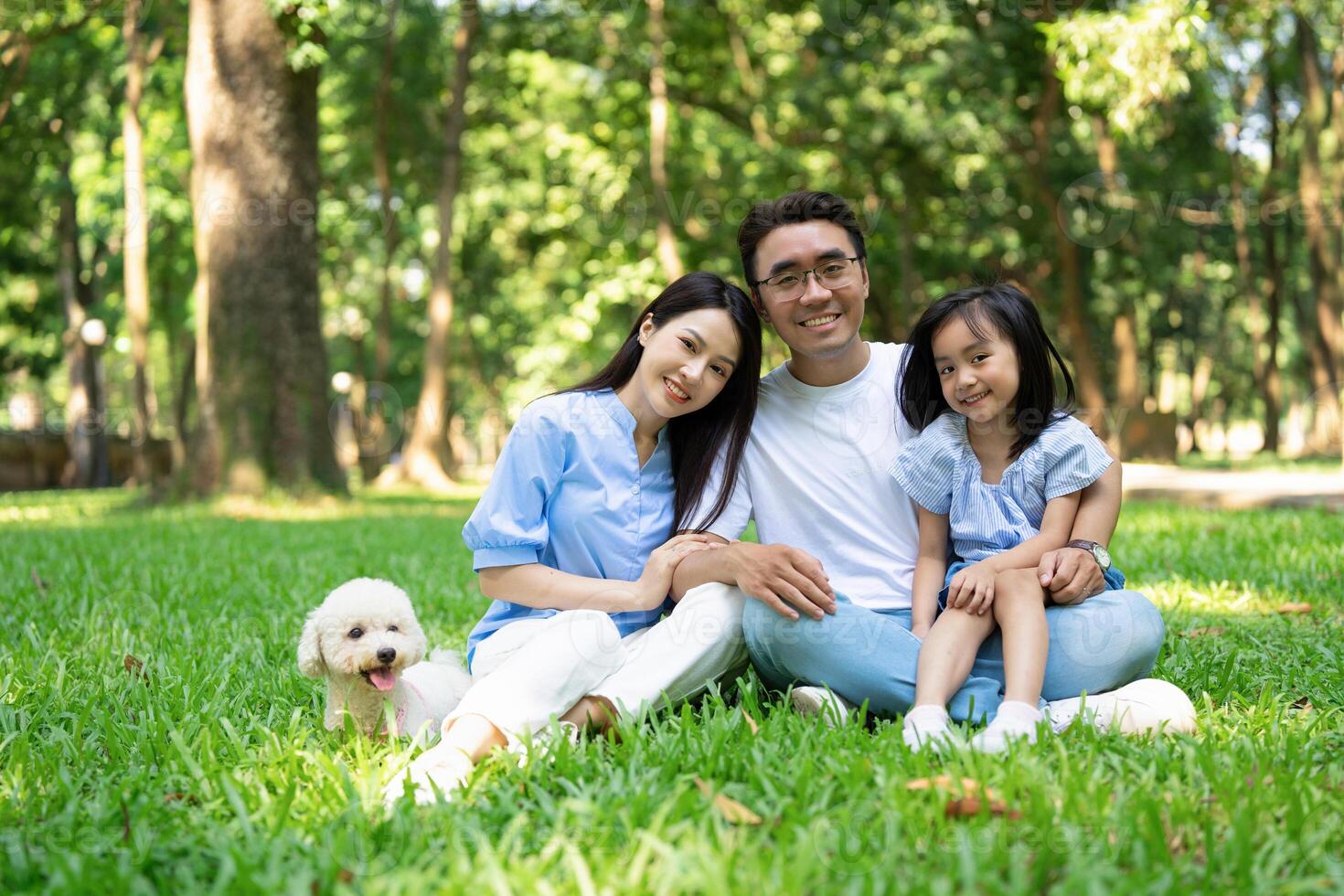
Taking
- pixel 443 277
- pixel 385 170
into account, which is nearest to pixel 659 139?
pixel 443 277

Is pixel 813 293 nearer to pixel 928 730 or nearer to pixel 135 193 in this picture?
pixel 928 730

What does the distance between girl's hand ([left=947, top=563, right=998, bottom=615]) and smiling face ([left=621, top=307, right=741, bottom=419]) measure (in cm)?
82

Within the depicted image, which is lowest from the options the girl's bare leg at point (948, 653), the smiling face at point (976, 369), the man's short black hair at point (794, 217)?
the girl's bare leg at point (948, 653)

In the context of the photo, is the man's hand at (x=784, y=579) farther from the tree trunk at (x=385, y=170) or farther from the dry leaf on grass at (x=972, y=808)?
the tree trunk at (x=385, y=170)

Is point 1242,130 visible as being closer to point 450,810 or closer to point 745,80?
point 745,80

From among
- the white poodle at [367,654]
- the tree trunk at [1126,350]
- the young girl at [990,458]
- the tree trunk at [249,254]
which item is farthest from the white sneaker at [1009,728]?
the tree trunk at [1126,350]

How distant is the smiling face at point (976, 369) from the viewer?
321 cm

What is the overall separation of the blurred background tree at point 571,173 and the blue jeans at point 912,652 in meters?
8.53

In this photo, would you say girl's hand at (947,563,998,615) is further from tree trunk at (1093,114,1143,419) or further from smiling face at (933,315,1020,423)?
tree trunk at (1093,114,1143,419)

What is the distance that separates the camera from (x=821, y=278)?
11.1 ft

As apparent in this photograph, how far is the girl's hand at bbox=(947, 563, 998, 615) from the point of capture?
9.73 feet

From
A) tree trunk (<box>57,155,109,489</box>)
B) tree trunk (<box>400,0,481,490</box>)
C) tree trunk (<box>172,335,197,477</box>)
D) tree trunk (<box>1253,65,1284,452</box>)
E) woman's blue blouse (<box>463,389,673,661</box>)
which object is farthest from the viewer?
tree trunk (<box>57,155,109,489</box>)

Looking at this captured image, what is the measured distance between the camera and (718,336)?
10.5 feet

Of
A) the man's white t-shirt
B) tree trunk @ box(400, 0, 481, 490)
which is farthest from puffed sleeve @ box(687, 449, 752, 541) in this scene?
tree trunk @ box(400, 0, 481, 490)
